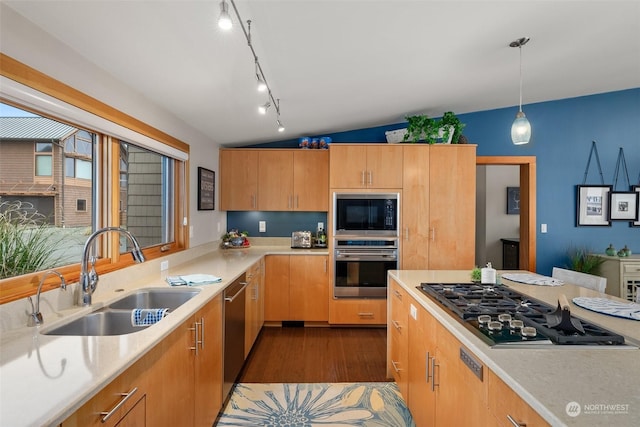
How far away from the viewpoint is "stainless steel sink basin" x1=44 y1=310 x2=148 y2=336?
1.47 metres

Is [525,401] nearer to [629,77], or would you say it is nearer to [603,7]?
[603,7]

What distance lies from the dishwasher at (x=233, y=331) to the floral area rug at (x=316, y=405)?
16cm

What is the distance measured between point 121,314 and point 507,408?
172 centimetres

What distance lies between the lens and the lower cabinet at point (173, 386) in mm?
1009

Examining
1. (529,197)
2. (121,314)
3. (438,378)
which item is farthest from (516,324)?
(529,197)

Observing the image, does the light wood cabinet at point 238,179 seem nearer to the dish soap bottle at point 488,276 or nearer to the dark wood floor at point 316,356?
the dark wood floor at point 316,356

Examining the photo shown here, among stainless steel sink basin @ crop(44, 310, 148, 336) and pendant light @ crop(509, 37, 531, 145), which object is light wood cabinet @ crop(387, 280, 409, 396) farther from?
stainless steel sink basin @ crop(44, 310, 148, 336)

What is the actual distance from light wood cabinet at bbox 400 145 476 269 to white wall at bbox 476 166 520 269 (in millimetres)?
2309

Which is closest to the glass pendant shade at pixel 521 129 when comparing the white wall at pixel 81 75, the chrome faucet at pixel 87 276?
the chrome faucet at pixel 87 276

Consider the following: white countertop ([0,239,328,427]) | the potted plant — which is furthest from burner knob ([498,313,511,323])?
the potted plant

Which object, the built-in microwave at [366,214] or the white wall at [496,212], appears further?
the white wall at [496,212]

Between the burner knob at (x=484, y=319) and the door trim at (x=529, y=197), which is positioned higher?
the door trim at (x=529, y=197)

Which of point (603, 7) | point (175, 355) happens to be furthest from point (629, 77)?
point (175, 355)

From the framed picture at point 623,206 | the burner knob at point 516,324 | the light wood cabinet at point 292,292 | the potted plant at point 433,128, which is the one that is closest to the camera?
the burner knob at point 516,324
